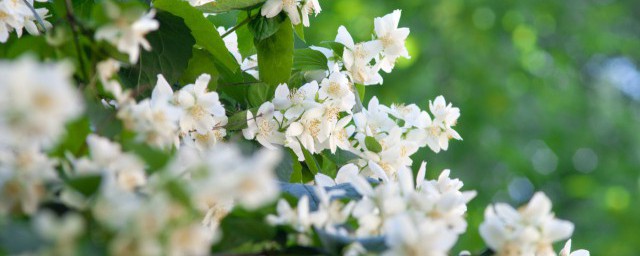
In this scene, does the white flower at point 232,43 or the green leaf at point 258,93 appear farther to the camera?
the white flower at point 232,43

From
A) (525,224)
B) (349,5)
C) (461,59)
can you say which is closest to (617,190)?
(461,59)

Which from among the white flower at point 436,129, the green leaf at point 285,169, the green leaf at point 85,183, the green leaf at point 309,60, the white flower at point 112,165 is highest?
the white flower at point 436,129

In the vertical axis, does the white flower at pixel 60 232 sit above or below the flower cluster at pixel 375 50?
below

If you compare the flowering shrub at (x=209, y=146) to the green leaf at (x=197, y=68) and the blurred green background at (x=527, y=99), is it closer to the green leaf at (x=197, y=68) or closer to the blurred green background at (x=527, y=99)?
the green leaf at (x=197, y=68)

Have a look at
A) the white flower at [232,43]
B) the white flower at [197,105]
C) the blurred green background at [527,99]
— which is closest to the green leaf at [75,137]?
the white flower at [197,105]

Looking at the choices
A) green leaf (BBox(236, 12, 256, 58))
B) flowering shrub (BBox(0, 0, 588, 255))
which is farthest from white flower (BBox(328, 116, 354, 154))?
green leaf (BBox(236, 12, 256, 58))

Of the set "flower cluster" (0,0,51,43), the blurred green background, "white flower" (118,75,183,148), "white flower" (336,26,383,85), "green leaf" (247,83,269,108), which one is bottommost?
"flower cluster" (0,0,51,43)

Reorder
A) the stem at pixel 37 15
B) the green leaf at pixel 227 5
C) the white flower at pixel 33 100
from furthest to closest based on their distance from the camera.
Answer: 1. the green leaf at pixel 227 5
2. the stem at pixel 37 15
3. the white flower at pixel 33 100

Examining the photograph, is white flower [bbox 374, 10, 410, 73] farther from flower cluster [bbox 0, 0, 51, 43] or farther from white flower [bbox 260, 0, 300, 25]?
flower cluster [bbox 0, 0, 51, 43]
